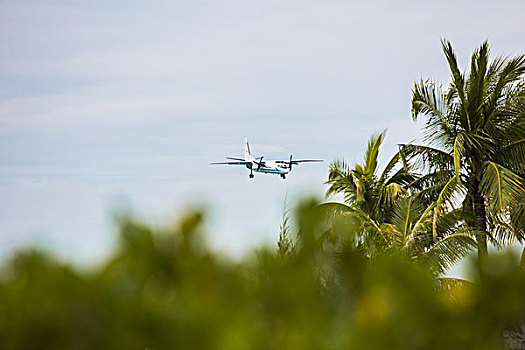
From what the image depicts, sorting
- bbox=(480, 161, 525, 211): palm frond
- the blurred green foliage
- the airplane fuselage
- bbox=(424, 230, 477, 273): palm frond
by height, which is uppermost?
the blurred green foliage

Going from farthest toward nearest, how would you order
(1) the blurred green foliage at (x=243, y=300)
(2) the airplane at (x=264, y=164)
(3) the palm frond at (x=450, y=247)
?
(2) the airplane at (x=264, y=164) → (3) the palm frond at (x=450, y=247) → (1) the blurred green foliage at (x=243, y=300)

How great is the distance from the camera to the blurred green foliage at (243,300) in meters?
0.65

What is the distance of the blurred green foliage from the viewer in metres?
0.65

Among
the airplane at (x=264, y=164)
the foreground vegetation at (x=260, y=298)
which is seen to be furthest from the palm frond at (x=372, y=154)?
the airplane at (x=264, y=164)

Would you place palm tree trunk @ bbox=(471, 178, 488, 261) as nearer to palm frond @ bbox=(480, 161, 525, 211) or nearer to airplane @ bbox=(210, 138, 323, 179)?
palm frond @ bbox=(480, 161, 525, 211)

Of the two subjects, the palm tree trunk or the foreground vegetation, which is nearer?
the foreground vegetation

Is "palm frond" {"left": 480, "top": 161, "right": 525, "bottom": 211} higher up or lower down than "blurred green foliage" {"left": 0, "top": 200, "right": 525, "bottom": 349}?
lower down

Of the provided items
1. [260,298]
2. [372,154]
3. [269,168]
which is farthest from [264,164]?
[260,298]

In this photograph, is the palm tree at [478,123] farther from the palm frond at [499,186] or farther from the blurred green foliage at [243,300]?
the blurred green foliage at [243,300]

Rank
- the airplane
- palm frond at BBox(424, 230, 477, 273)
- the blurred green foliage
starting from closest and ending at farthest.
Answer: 1. the blurred green foliage
2. palm frond at BBox(424, 230, 477, 273)
3. the airplane

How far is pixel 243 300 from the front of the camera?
2.53 ft

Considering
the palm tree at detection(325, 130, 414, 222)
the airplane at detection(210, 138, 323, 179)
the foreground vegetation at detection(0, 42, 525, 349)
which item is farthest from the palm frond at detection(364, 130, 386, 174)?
the airplane at detection(210, 138, 323, 179)

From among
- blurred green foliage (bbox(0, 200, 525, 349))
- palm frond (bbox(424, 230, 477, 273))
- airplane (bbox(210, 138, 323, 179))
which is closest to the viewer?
blurred green foliage (bbox(0, 200, 525, 349))

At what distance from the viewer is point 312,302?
29.2 inches
